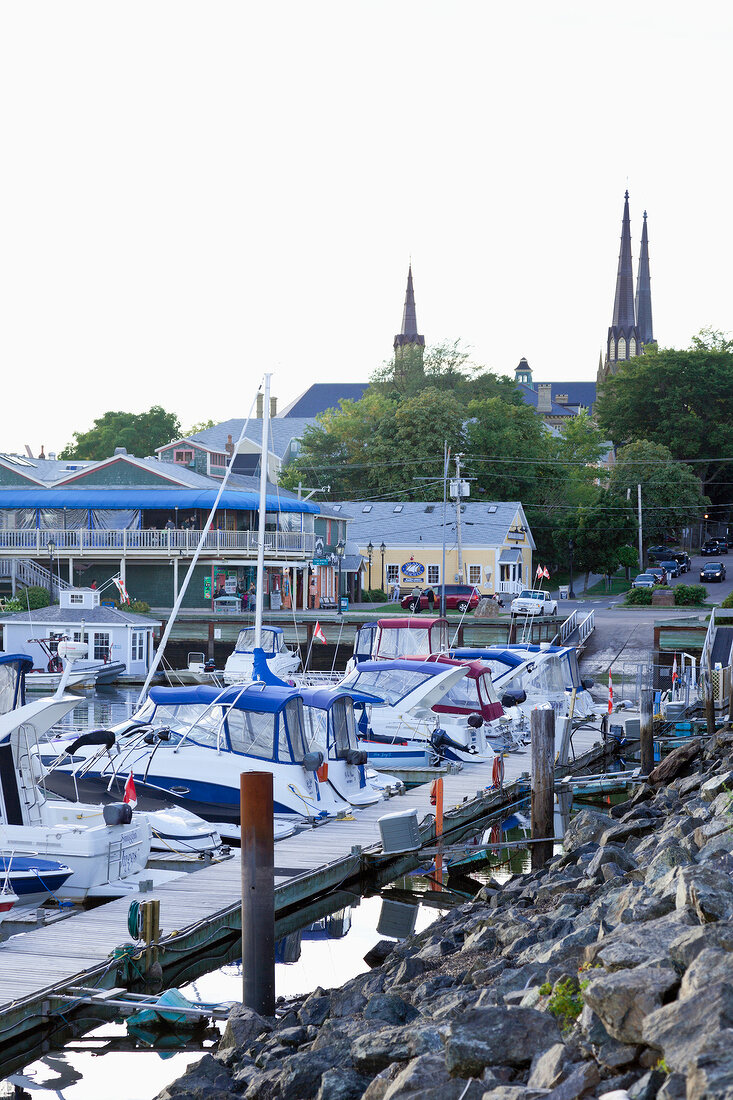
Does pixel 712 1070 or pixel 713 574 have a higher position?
pixel 713 574

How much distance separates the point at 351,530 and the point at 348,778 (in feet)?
160

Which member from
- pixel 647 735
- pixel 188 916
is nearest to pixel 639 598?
pixel 647 735

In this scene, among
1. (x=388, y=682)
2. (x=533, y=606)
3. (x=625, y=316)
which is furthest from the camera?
(x=625, y=316)

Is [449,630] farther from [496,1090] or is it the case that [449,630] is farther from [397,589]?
[496,1090]

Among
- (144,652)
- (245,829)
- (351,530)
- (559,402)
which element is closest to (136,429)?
(351,530)

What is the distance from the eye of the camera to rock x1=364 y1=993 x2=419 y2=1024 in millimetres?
9250

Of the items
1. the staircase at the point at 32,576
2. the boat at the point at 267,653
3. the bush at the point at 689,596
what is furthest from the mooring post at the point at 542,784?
the staircase at the point at 32,576

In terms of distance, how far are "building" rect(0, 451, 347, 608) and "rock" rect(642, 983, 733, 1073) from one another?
4751 cm

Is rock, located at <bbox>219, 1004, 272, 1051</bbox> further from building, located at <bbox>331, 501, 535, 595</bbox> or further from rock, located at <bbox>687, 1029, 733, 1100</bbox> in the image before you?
building, located at <bbox>331, 501, 535, 595</bbox>

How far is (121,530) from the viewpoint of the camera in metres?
55.3

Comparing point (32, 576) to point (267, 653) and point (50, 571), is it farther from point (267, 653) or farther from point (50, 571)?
point (267, 653)

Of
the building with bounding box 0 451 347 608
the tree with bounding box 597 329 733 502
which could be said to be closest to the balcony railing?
the building with bounding box 0 451 347 608

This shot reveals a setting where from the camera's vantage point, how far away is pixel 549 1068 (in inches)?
264

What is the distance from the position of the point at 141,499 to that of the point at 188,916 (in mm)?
43721
